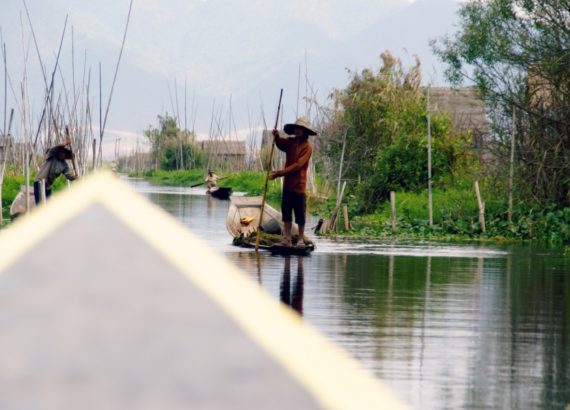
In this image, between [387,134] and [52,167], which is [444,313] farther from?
[387,134]

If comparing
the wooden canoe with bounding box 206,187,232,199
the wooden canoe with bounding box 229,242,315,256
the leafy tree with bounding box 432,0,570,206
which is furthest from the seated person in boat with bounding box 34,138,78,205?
the wooden canoe with bounding box 206,187,232,199

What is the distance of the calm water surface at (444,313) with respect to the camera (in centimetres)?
691

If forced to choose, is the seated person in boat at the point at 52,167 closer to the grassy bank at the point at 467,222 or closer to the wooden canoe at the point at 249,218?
the wooden canoe at the point at 249,218

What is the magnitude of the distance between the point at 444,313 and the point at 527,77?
16588 millimetres

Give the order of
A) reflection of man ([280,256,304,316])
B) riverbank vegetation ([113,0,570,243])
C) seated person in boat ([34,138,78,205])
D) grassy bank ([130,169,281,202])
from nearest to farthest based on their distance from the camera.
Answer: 1. reflection of man ([280,256,304,316])
2. seated person in boat ([34,138,78,205])
3. riverbank vegetation ([113,0,570,243])
4. grassy bank ([130,169,281,202])

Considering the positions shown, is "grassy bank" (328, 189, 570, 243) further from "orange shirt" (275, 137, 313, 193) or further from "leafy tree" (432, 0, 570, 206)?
"orange shirt" (275, 137, 313, 193)

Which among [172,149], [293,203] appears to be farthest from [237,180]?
[293,203]

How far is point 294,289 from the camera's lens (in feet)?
42.0

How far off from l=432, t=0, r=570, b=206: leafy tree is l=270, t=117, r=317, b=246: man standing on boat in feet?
29.4

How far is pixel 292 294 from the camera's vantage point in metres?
12.2

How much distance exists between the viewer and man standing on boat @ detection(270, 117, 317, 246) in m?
17.5

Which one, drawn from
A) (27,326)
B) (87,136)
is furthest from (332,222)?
(27,326)

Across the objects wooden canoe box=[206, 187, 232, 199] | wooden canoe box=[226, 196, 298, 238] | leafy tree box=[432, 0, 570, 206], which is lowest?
wooden canoe box=[206, 187, 232, 199]

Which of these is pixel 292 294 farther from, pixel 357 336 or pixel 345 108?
pixel 345 108
